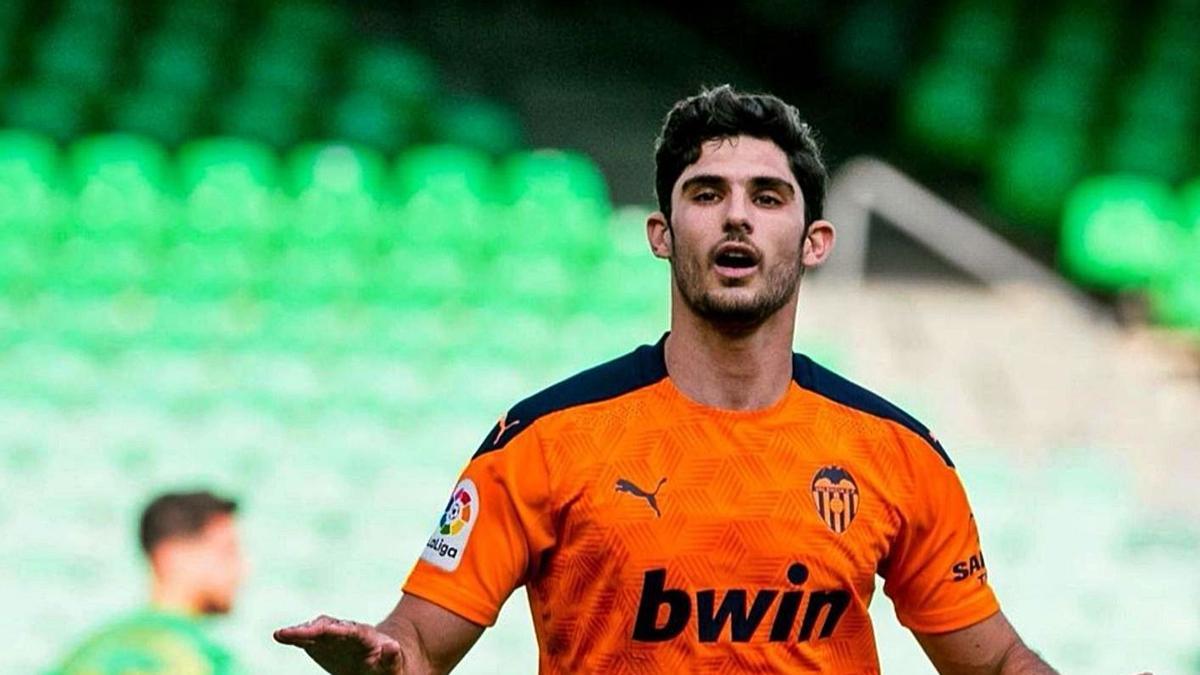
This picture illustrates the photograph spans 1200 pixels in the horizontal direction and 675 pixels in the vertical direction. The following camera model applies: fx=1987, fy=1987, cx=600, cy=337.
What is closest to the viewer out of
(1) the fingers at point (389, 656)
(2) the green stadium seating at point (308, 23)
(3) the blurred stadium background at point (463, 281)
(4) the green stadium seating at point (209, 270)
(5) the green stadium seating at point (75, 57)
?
(1) the fingers at point (389, 656)

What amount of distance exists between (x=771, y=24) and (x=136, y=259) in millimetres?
3452

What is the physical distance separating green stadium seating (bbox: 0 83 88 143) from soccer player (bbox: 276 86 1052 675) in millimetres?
5684

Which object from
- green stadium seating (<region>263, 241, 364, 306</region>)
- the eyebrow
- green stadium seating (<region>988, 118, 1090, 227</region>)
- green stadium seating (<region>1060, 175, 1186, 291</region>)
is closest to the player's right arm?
the eyebrow

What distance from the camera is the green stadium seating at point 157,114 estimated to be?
27.2 ft

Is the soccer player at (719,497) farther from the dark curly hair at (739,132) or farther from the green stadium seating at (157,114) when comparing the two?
the green stadium seating at (157,114)

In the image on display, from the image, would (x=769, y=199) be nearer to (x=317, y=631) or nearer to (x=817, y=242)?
(x=817, y=242)

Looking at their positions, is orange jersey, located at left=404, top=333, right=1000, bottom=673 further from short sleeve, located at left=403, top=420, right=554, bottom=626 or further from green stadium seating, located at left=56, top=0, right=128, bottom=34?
green stadium seating, located at left=56, top=0, right=128, bottom=34

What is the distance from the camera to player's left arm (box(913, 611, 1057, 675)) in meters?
3.03

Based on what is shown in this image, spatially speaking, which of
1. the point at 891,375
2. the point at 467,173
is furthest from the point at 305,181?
the point at 891,375

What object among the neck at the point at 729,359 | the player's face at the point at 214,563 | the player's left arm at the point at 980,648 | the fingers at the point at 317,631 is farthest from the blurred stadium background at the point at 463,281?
the fingers at the point at 317,631

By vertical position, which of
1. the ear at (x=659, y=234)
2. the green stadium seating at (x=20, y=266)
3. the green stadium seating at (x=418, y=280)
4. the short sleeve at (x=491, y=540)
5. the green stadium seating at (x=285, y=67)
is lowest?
the short sleeve at (x=491, y=540)

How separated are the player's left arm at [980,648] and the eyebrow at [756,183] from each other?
717 mm

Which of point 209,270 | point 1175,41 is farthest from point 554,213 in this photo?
point 1175,41

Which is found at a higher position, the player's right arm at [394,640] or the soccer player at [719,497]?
the soccer player at [719,497]
